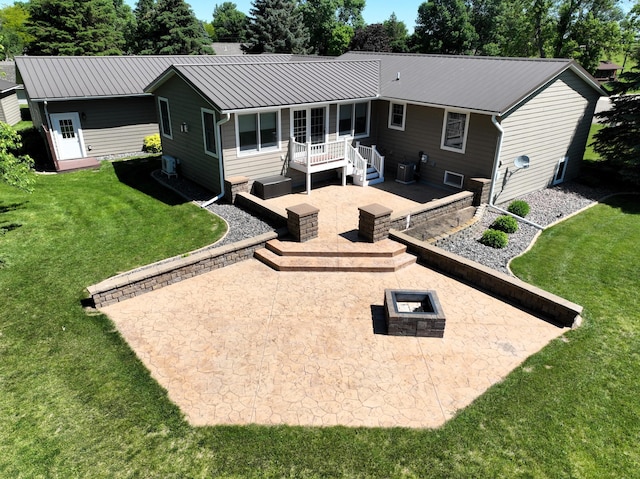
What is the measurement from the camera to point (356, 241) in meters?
11.2

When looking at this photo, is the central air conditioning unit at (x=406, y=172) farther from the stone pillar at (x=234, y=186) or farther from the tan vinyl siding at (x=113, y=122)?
the tan vinyl siding at (x=113, y=122)

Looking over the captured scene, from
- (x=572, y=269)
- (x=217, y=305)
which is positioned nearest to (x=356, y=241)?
(x=217, y=305)

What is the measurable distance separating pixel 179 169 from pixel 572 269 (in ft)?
44.3

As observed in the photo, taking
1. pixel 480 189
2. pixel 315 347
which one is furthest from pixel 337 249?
pixel 480 189

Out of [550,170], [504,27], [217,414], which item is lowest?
[217,414]

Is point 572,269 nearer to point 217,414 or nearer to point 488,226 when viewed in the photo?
point 488,226

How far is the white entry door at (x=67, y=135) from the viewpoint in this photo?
18.4m

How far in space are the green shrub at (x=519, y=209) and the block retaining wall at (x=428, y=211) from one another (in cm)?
127

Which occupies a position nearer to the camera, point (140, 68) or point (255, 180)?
point (255, 180)

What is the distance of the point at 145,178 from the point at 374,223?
10.3m

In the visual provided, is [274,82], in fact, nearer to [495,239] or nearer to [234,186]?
[234,186]

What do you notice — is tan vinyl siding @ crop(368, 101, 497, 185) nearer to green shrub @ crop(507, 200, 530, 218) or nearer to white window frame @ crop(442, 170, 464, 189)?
white window frame @ crop(442, 170, 464, 189)

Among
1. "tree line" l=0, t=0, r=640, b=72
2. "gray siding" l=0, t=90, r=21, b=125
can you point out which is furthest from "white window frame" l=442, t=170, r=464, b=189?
"gray siding" l=0, t=90, r=21, b=125

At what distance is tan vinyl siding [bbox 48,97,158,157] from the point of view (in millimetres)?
18859
